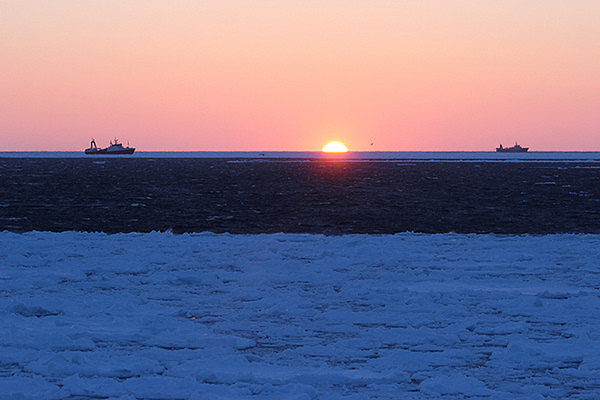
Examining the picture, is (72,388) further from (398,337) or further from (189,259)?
(189,259)

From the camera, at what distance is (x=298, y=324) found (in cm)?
666

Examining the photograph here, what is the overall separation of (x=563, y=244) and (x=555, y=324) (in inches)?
266

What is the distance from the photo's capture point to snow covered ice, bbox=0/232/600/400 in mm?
4871

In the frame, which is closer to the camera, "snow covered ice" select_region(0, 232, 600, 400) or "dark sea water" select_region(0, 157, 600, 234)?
"snow covered ice" select_region(0, 232, 600, 400)

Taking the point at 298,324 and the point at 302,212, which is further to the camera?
the point at 302,212

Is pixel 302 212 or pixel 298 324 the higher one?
pixel 298 324

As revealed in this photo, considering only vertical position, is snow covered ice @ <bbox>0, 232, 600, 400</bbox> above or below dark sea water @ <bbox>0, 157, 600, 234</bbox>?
above

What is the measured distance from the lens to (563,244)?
12773 mm

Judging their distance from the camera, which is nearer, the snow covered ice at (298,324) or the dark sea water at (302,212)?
the snow covered ice at (298,324)

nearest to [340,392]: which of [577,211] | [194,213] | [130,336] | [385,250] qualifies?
[130,336]

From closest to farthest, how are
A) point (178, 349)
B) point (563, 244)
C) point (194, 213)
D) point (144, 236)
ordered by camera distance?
A: point (178, 349) < point (563, 244) < point (144, 236) < point (194, 213)

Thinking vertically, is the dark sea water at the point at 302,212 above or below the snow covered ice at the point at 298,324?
below

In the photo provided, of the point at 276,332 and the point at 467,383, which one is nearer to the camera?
the point at 467,383

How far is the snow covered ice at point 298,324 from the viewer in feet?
16.0
